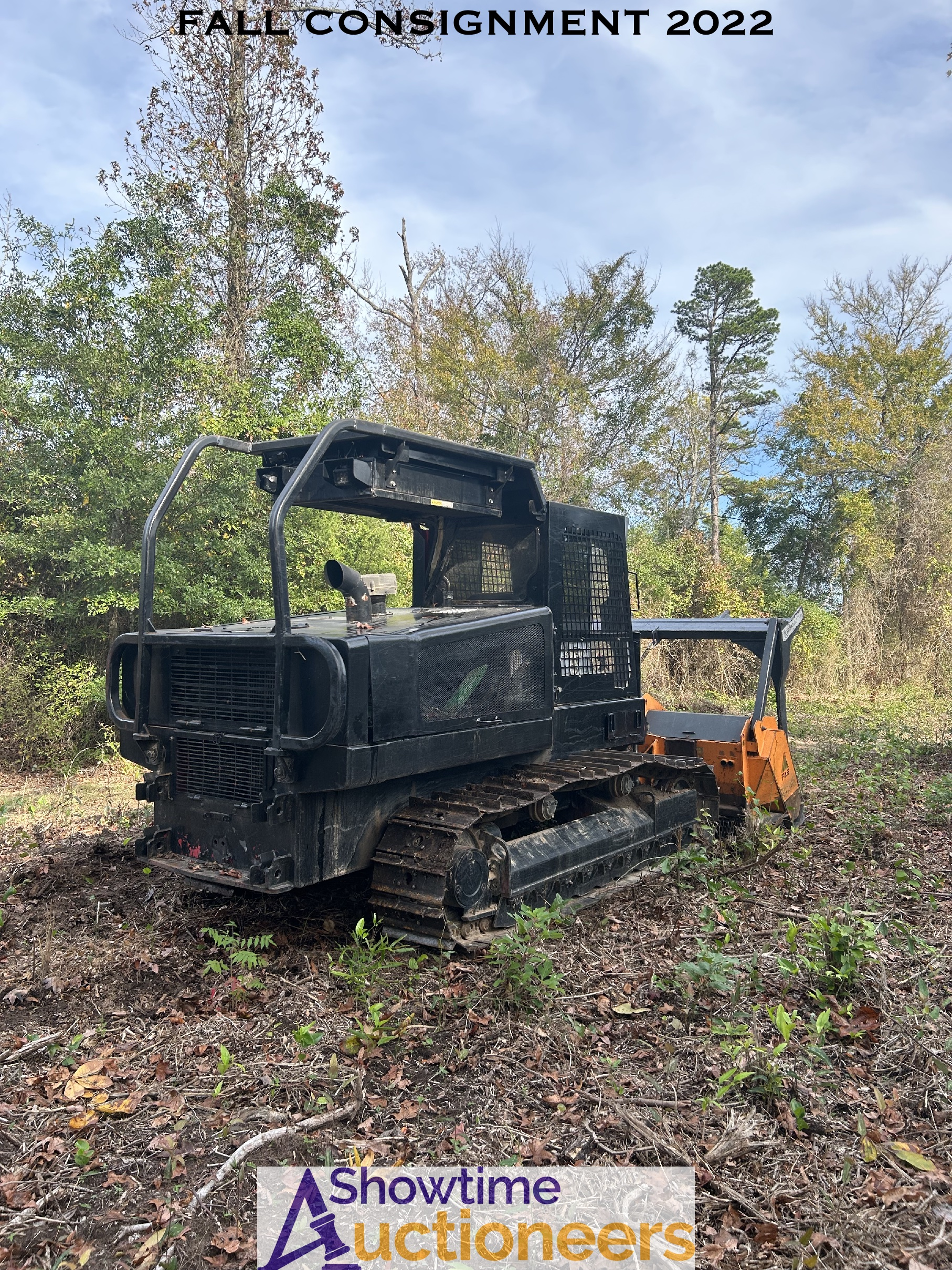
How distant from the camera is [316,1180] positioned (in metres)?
2.87

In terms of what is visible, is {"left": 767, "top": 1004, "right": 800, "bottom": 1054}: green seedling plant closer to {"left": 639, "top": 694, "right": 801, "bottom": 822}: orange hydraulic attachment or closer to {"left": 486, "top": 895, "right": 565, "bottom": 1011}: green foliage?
{"left": 486, "top": 895, "right": 565, "bottom": 1011}: green foliage

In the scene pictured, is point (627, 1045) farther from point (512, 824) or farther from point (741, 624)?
point (741, 624)

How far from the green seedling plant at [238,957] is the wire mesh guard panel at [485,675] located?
1.39m

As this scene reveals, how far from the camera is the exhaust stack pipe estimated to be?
4723mm

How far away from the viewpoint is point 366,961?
4.27 meters

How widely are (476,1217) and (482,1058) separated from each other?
34.0 inches

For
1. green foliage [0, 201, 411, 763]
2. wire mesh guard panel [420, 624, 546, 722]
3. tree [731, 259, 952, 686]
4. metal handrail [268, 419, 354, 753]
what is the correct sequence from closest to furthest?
1. metal handrail [268, 419, 354, 753]
2. wire mesh guard panel [420, 624, 546, 722]
3. green foliage [0, 201, 411, 763]
4. tree [731, 259, 952, 686]

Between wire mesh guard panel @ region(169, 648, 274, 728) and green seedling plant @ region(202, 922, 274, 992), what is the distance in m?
1.05

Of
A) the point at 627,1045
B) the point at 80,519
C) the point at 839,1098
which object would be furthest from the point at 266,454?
the point at 80,519

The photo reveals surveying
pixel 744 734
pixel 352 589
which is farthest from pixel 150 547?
pixel 744 734

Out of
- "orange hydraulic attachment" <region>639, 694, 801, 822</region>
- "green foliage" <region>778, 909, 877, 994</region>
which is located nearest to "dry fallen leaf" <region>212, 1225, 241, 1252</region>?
"green foliage" <region>778, 909, 877, 994</region>

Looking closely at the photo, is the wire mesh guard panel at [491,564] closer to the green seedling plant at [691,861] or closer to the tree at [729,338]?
the green seedling plant at [691,861]

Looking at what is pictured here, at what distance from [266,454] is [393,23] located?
12564 millimetres

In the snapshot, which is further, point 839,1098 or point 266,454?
point 266,454
